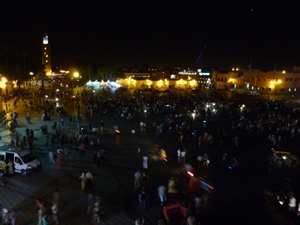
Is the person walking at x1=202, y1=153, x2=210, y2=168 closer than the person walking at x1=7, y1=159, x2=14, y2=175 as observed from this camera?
No

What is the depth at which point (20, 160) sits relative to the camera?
43.5ft

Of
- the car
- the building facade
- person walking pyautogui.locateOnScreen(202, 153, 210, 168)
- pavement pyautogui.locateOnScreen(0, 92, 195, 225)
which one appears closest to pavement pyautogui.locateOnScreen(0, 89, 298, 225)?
pavement pyautogui.locateOnScreen(0, 92, 195, 225)

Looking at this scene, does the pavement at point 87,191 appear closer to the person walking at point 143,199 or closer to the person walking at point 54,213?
the person walking at point 143,199

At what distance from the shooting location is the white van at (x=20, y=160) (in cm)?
1327

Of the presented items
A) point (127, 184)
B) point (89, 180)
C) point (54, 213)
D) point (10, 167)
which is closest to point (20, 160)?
point (10, 167)

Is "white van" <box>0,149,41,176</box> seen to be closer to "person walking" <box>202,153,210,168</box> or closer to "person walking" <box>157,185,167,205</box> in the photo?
"person walking" <box>157,185,167,205</box>

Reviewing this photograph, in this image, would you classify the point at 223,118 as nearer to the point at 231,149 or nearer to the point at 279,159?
the point at 231,149

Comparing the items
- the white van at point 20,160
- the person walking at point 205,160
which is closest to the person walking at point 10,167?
the white van at point 20,160

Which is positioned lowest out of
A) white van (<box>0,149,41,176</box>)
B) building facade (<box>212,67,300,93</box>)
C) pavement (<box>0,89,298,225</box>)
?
pavement (<box>0,89,298,225</box>)

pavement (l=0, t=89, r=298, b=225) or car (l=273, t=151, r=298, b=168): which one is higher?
car (l=273, t=151, r=298, b=168)

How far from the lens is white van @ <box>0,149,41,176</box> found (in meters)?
13.3

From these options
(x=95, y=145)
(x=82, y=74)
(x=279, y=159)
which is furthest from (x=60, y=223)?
(x=82, y=74)

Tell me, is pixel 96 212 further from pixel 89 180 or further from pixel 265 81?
pixel 265 81

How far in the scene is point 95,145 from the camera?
730 inches
